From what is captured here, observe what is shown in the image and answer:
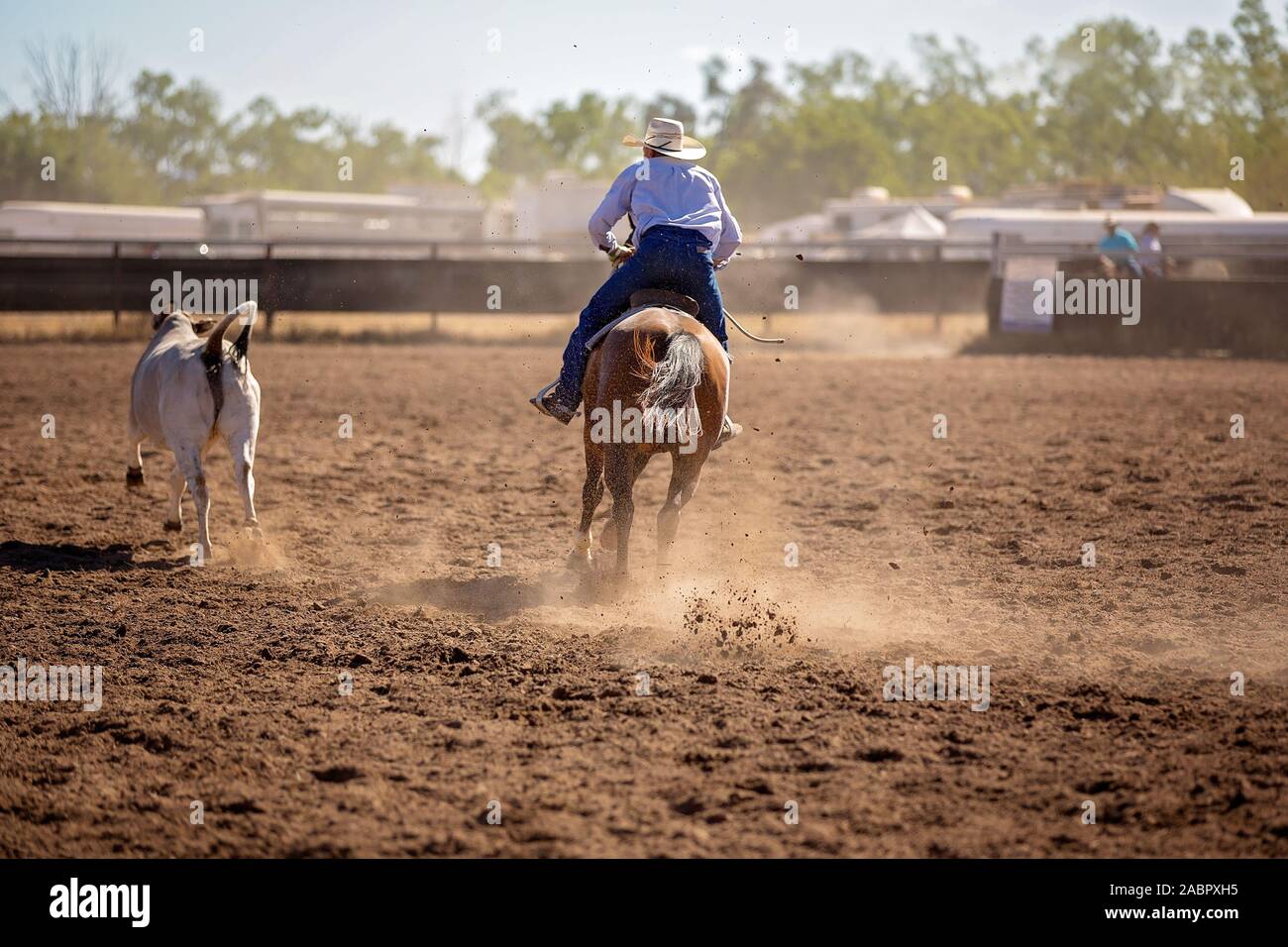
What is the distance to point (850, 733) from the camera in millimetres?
4113

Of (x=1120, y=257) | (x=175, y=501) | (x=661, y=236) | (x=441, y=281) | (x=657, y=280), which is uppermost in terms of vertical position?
(x=1120, y=257)

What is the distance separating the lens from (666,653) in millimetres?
5059

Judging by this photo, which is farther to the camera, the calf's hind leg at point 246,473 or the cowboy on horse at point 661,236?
the calf's hind leg at point 246,473

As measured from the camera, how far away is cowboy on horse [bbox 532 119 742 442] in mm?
6207

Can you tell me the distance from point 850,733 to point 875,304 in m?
18.0

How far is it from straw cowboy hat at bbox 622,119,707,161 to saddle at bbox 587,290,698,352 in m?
0.74

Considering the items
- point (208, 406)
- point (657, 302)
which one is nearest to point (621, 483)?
point (657, 302)

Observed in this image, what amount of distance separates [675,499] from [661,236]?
1340mm

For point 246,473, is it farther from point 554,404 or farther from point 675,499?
point 675,499

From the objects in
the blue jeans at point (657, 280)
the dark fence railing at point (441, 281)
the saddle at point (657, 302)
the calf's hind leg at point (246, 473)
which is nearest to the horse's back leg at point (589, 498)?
the blue jeans at point (657, 280)

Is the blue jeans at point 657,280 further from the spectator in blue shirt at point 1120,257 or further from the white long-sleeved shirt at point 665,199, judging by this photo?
the spectator in blue shirt at point 1120,257

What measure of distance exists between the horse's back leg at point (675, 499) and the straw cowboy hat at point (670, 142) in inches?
62.7

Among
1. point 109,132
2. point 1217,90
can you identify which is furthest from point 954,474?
point 109,132

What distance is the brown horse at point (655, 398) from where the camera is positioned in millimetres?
5574
